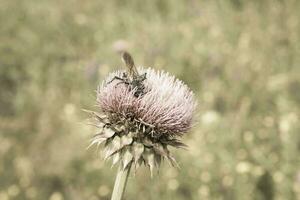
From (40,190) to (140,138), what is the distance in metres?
2.72

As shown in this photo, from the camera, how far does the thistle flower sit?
191 cm

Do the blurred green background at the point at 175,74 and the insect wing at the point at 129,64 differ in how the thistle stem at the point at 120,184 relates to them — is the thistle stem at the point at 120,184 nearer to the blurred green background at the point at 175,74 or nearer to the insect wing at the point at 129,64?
the insect wing at the point at 129,64

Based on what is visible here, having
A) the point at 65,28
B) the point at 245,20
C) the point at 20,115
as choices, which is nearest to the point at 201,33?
the point at 245,20

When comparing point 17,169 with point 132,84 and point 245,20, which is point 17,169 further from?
point 245,20

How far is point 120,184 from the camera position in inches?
70.4

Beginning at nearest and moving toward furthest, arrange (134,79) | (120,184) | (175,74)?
(120,184) < (134,79) < (175,74)

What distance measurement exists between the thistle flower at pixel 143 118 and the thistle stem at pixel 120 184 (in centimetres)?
6

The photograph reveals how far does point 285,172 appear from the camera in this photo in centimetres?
404

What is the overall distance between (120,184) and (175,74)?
416 centimetres

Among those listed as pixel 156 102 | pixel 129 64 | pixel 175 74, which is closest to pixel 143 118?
pixel 156 102

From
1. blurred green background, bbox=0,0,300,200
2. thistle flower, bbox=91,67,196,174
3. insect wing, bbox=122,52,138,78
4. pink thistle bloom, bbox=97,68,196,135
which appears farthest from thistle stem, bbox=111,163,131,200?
blurred green background, bbox=0,0,300,200

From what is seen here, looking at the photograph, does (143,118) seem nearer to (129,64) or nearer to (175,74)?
(129,64)

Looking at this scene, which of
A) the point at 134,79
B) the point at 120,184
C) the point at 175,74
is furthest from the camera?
the point at 175,74

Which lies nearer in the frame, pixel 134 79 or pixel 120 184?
pixel 120 184
